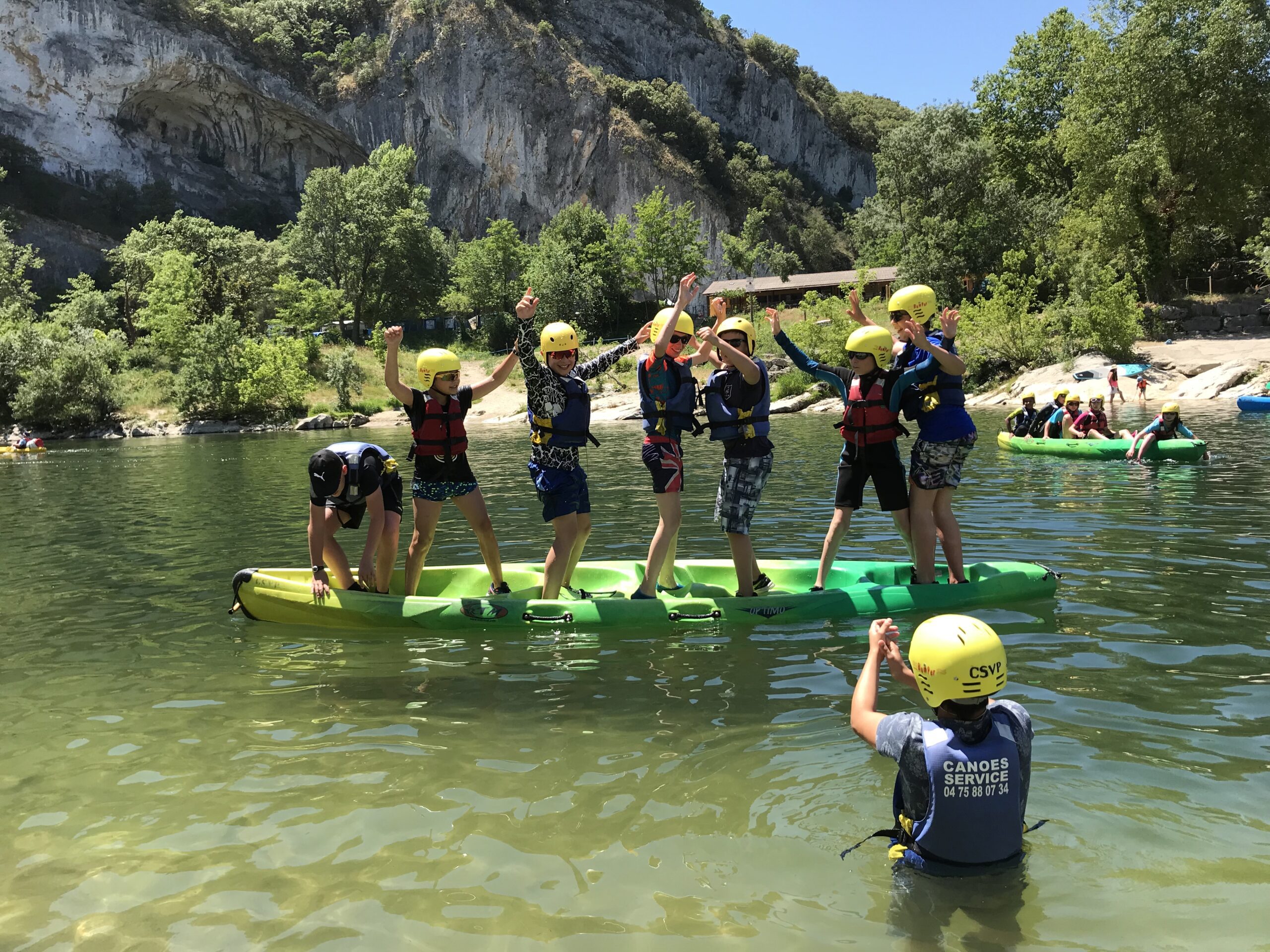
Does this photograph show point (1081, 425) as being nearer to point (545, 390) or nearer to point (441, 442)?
point (545, 390)

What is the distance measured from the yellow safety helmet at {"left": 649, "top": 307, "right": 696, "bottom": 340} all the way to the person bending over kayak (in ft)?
44.1

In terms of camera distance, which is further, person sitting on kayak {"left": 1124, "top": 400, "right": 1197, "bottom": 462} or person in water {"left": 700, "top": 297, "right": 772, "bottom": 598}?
person sitting on kayak {"left": 1124, "top": 400, "right": 1197, "bottom": 462}

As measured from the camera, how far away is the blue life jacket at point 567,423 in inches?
316

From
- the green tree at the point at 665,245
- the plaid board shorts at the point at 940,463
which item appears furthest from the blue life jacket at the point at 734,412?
the green tree at the point at 665,245

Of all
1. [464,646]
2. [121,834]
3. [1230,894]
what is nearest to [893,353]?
[464,646]

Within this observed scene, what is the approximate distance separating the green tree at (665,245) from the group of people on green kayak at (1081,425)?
5959cm

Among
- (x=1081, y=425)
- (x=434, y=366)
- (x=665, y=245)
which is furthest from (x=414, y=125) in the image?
(x=434, y=366)

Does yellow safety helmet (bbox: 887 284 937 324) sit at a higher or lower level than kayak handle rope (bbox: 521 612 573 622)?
higher

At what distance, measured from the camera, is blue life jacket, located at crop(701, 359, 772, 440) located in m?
7.98

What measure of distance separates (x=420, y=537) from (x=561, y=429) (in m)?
1.80

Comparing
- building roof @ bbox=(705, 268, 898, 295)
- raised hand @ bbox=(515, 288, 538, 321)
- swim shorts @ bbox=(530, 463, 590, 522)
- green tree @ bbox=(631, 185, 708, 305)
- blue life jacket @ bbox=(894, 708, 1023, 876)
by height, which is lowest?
blue life jacket @ bbox=(894, 708, 1023, 876)

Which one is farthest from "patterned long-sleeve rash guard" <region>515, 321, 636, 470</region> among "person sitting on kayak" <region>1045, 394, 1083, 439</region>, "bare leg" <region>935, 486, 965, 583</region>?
"person sitting on kayak" <region>1045, 394, 1083, 439</region>

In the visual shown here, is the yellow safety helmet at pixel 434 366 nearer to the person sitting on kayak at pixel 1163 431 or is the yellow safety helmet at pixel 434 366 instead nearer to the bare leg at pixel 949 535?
the bare leg at pixel 949 535

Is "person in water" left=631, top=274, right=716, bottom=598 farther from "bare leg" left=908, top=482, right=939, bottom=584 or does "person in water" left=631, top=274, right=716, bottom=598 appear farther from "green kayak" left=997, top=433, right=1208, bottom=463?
"green kayak" left=997, top=433, right=1208, bottom=463
